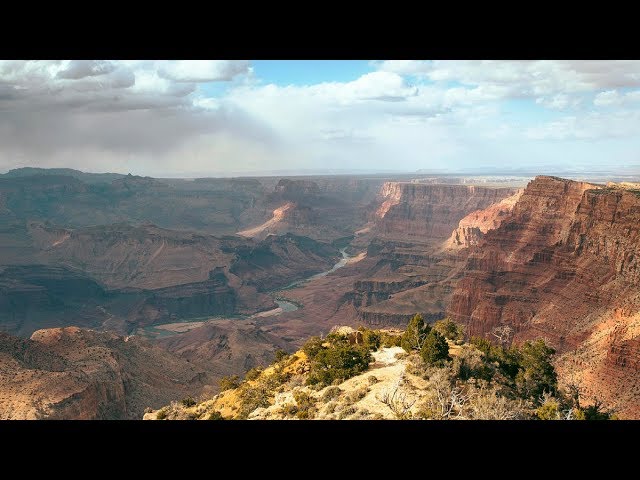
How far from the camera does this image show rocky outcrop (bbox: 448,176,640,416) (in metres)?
44.1

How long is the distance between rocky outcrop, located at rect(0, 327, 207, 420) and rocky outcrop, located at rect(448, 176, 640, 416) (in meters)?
36.7

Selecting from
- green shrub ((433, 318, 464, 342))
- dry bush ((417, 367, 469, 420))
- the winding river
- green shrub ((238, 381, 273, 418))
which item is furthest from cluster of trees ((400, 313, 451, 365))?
the winding river

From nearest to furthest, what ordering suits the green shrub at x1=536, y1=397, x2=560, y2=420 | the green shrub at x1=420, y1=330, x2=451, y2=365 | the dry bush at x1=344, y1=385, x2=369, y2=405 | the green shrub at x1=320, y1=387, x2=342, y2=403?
1. the green shrub at x1=536, y1=397, x2=560, y2=420
2. the dry bush at x1=344, y1=385, x2=369, y2=405
3. the green shrub at x1=320, y1=387, x2=342, y2=403
4. the green shrub at x1=420, y1=330, x2=451, y2=365

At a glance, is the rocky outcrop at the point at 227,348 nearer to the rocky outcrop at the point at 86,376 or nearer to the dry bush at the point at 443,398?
the rocky outcrop at the point at 86,376

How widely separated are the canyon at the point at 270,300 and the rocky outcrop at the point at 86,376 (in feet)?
0.63

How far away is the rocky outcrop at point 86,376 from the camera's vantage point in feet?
139


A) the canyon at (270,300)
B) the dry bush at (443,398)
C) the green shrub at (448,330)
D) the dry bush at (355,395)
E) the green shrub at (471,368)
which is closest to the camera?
the dry bush at (443,398)

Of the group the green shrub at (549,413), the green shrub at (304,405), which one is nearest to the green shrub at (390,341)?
the green shrub at (304,405)

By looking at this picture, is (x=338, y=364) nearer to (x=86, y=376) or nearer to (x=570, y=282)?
(x=86, y=376)

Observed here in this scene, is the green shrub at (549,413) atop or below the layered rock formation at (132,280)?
atop

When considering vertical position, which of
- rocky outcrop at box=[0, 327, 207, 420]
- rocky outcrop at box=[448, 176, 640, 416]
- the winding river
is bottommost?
the winding river

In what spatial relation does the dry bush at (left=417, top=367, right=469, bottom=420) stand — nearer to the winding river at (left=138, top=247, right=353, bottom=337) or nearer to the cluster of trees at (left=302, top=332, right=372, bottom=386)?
the cluster of trees at (left=302, top=332, right=372, bottom=386)

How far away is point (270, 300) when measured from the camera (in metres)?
167
